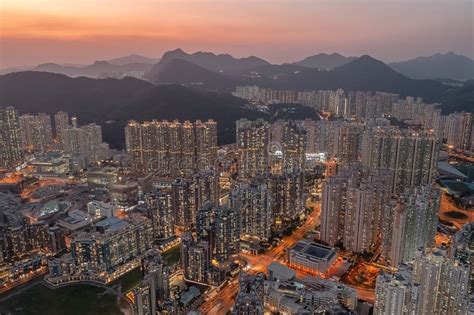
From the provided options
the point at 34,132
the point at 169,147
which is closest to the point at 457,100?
the point at 169,147

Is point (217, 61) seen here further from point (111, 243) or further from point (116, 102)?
point (111, 243)

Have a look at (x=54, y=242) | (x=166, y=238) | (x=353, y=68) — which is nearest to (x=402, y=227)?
(x=166, y=238)

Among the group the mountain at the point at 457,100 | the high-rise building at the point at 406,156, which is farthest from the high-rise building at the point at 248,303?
the mountain at the point at 457,100

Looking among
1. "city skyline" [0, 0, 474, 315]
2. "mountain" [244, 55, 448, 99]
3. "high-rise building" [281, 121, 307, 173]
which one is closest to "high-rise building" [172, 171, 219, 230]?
"city skyline" [0, 0, 474, 315]

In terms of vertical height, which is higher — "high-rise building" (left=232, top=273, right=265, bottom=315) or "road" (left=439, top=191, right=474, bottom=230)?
"high-rise building" (left=232, top=273, right=265, bottom=315)

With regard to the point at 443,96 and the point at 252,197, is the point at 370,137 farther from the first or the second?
the point at 443,96

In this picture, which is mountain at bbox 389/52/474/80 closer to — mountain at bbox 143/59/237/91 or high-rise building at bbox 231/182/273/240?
mountain at bbox 143/59/237/91
